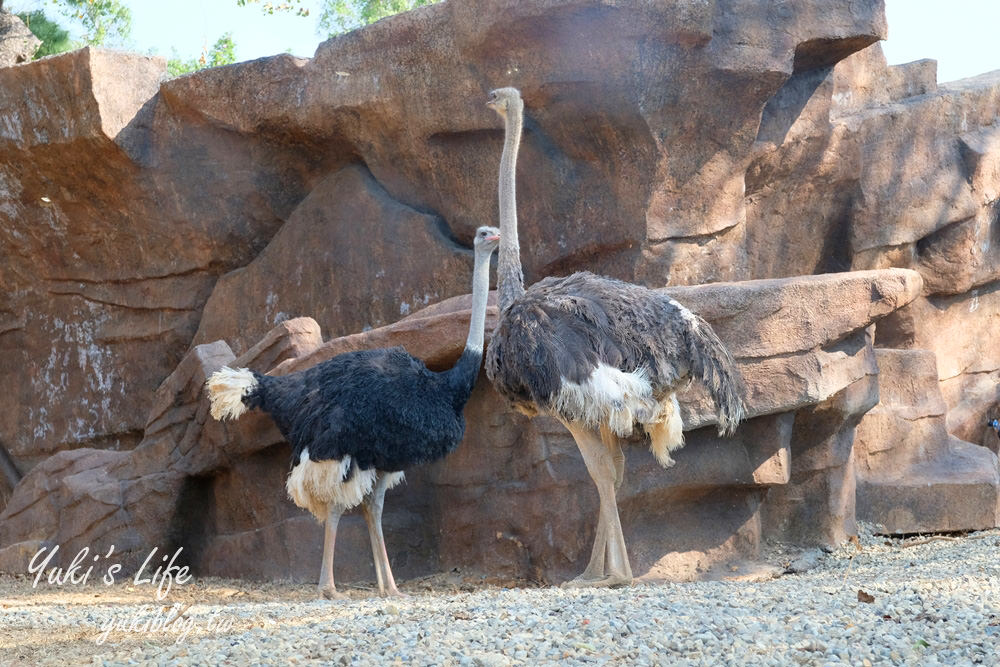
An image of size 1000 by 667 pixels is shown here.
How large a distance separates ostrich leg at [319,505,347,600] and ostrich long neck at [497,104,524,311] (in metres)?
1.49

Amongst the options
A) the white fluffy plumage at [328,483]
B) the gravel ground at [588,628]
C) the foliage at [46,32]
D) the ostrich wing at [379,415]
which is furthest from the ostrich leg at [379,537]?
the foliage at [46,32]

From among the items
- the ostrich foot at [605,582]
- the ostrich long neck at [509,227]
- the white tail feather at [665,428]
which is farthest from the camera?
the ostrich long neck at [509,227]

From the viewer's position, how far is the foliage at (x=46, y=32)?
46.7 feet

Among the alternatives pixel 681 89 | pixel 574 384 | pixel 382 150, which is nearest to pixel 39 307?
pixel 382 150

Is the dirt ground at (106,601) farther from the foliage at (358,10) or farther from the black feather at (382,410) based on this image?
the foliage at (358,10)

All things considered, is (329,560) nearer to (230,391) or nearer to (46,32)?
(230,391)

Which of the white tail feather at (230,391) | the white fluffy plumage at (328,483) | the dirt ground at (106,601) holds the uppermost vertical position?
the white tail feather at (230,391)

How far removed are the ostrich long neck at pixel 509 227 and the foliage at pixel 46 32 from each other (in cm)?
887

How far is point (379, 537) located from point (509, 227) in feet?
6.25

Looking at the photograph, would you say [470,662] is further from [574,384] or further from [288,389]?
[288,389]

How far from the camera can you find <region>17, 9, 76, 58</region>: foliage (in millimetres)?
14242

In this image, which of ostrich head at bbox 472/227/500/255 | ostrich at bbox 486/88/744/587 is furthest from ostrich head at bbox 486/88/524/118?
ostrich at bbox 486/88/744/587

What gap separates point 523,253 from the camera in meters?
9.32

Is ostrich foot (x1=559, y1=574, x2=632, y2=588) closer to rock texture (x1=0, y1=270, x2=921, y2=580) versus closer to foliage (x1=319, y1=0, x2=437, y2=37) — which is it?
rock texture (x1=0, y1=270, x2=921, y2=580)
